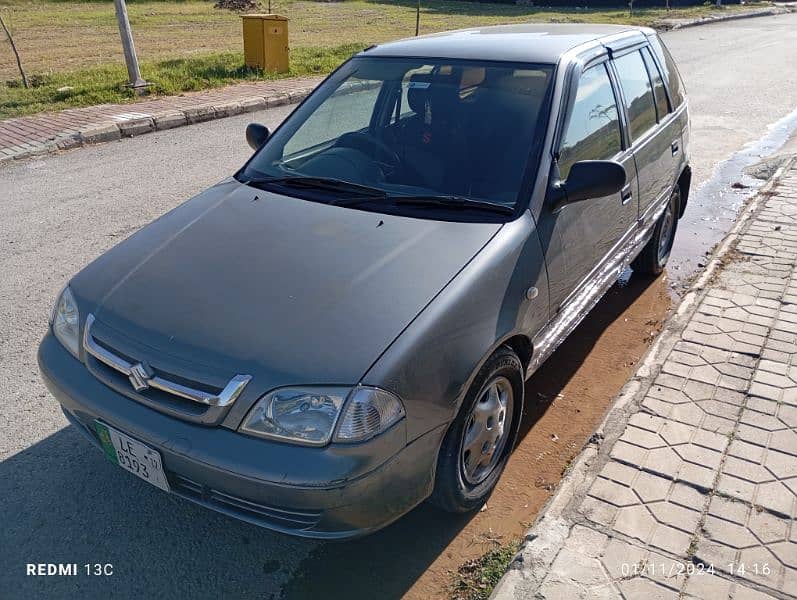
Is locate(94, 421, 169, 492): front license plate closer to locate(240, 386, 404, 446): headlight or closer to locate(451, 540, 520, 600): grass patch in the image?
locate(240, 386, 404, 446): headlight

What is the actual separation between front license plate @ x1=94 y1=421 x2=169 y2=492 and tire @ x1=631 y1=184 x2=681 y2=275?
12.8 ft

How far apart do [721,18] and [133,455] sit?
30.0 metres

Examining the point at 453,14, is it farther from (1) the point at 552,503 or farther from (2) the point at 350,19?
(1) the point at 552,503

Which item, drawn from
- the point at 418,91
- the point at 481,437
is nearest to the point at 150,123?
the point at 418,91

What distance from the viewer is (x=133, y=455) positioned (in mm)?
2520

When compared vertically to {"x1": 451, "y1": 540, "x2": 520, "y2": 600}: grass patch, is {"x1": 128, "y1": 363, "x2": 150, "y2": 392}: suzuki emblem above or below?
above

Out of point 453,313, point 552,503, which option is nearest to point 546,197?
point 453,313

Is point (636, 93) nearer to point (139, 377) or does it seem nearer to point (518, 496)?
point (518, 496)

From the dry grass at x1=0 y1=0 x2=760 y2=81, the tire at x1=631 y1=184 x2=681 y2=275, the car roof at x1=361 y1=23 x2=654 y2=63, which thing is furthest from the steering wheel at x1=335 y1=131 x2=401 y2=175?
the dry grass at x1=0 y1=0 x2=760 y2=81

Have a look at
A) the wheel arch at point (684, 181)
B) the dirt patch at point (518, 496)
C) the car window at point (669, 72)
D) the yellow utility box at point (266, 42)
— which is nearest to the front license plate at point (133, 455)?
the dirt patch at point (518, 496)

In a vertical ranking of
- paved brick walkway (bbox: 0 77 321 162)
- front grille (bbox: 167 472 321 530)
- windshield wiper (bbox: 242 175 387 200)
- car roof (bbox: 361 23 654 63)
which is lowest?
paved brick walkway (bbox: 0 77 321 162)

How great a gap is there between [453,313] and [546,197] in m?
0.91

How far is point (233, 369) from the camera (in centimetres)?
235

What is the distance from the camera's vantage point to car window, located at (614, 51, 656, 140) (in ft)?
13.6
